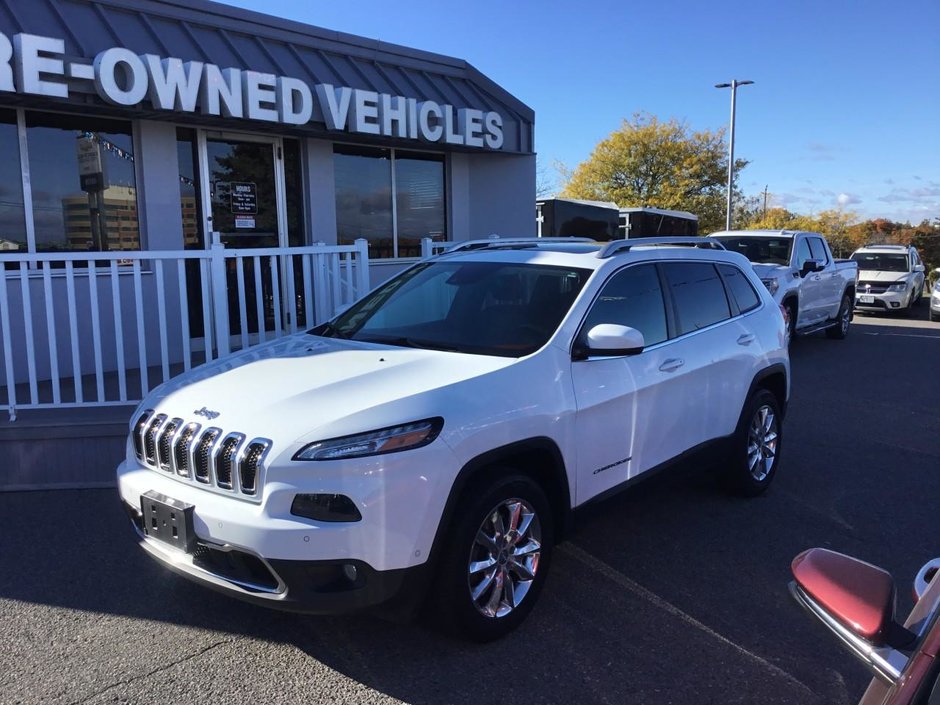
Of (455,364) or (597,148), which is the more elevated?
(597,148)

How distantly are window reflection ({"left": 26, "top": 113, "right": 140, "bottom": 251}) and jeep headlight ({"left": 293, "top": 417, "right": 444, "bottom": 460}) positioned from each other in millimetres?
6056

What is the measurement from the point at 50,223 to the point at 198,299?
166cm

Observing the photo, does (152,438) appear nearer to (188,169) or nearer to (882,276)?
(188,169)

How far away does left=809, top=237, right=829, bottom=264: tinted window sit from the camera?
43.3 ft

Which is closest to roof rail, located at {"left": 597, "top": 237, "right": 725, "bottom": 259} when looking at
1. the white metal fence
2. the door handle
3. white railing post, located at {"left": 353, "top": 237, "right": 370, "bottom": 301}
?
the door handle

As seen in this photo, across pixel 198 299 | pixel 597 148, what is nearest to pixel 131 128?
pixel 198 299

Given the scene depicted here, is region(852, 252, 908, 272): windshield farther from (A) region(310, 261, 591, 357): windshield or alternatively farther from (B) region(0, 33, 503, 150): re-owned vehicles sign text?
(A) region(310, 261, 591, 357): windshield

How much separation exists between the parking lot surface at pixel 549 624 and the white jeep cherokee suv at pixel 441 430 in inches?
12.6

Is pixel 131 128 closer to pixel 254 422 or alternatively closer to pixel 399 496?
pixel 254 422

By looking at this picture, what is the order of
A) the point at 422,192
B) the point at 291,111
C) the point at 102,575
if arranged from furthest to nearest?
the point at 422,192
the point at 291,111
the point at 102,575

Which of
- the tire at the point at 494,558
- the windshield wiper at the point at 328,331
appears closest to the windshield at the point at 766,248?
the windshield wiper at the point at 328,331

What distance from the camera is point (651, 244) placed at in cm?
489

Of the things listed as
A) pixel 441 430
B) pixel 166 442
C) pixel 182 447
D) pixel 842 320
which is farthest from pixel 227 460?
pixel 842 320

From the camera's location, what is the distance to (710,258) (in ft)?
17.1
